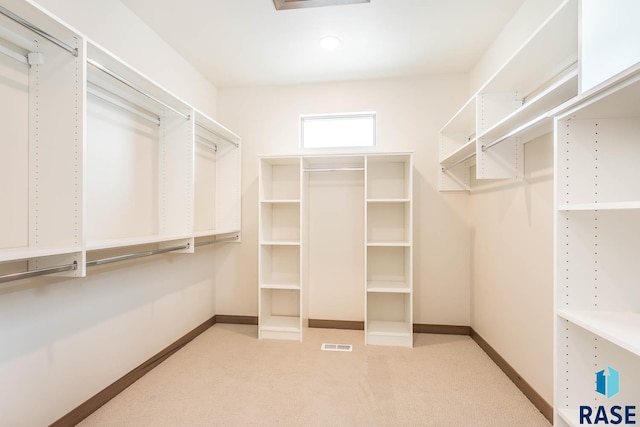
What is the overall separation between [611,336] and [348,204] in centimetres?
252

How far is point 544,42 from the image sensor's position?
5.09 ft

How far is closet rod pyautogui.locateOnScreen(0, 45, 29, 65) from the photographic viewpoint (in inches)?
54.6

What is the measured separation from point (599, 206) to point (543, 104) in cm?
84

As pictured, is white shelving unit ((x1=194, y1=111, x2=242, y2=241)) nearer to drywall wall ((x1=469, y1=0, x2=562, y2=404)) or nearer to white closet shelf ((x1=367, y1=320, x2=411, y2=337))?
white closet shelf ((x1=367, y1=320, x2=411, y2=337))

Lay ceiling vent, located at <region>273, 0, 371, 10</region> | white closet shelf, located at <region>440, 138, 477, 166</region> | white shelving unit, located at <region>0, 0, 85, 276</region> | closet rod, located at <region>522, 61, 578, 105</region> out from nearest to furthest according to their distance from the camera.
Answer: white shelving unit, located at <region>0, 0, 85, 276</region>
closet rod, located at <region>522, 61, 578, 105</region>
ceiling vent, located at <region>273, 0, 371, 10</region>
white closet shelf, located at <region>440, 138, 477, 166</region>

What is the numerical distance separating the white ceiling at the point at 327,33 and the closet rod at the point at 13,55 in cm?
98

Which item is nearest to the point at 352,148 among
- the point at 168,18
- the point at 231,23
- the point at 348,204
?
the point at 348,204

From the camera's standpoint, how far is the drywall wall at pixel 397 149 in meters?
3.21

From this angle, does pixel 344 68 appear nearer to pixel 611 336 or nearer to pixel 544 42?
pixel 544 42

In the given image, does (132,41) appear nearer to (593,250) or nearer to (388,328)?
(593,250)

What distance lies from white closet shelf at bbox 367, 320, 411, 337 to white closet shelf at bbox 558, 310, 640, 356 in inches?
75.2

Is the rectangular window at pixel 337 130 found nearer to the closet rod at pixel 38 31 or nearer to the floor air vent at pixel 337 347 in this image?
the floor air vent at pixel 337 347

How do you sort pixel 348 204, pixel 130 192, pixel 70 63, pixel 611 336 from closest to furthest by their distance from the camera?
1. pixel 611 336
2. pixel 70 63
3. pixel 130 192
4. pixel 348 204

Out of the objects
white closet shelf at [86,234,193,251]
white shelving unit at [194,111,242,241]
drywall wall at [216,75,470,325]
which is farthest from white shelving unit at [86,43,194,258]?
drywall wall at [216,75,470,325]
